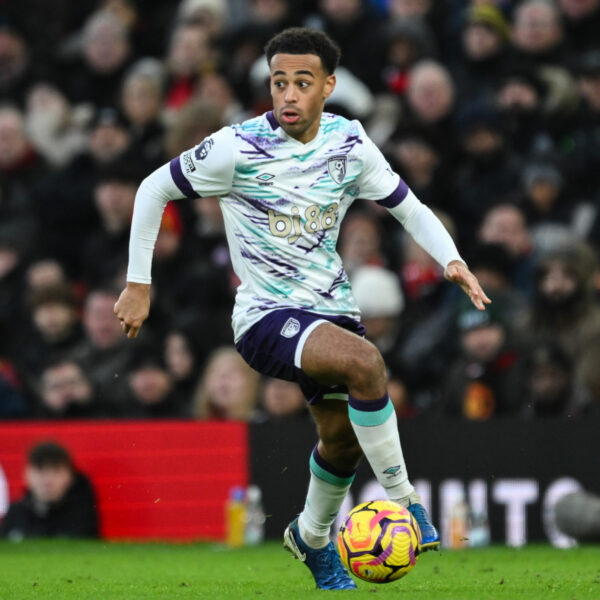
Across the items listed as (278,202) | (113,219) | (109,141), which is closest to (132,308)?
(278,202)

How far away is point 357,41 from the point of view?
1373 centimetres

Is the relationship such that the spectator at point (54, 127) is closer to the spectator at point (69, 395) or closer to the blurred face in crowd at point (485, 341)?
the spectator at point (69, 395)

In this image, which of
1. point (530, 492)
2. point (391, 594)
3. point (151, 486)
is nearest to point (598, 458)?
point (530, 492)

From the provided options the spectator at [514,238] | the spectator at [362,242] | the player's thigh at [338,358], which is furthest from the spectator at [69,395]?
the player's thigh at [338,358]

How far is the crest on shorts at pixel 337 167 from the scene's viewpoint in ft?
23.0

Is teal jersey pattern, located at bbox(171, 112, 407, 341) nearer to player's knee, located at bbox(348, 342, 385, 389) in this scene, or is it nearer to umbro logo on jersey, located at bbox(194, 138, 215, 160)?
umbro logo on jersey, located at bbox(194, 138, 215, 160)

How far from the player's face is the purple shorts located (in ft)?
2.83

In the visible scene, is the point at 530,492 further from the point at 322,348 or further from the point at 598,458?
the point at 322,348

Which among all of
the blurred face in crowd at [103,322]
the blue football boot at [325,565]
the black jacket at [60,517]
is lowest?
the black jacket at [60,517]

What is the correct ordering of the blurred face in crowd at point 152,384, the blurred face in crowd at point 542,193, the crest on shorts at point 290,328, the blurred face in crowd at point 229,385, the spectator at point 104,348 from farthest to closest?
1. the spectator at point 104,348
2. the blurred face in crowd at point 542,193
3. the blurred face in crowd at point 152,384
4. the blurred face in crowd at point 229,385
5. the crest on shorts at point 290,328

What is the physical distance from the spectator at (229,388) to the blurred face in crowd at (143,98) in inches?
138

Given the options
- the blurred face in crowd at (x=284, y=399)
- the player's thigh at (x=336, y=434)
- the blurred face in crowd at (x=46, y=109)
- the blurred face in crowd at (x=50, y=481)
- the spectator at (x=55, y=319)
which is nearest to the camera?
the player's thigh at (x=336, y=434)

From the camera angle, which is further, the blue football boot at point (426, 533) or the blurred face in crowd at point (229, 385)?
the blurred face in crowd at point (229, 385)

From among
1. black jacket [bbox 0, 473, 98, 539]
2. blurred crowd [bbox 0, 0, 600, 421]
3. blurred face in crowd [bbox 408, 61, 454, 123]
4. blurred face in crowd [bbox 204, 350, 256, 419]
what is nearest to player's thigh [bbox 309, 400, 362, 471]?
blurred crowd [bbox 0, 0, 600, 421]
